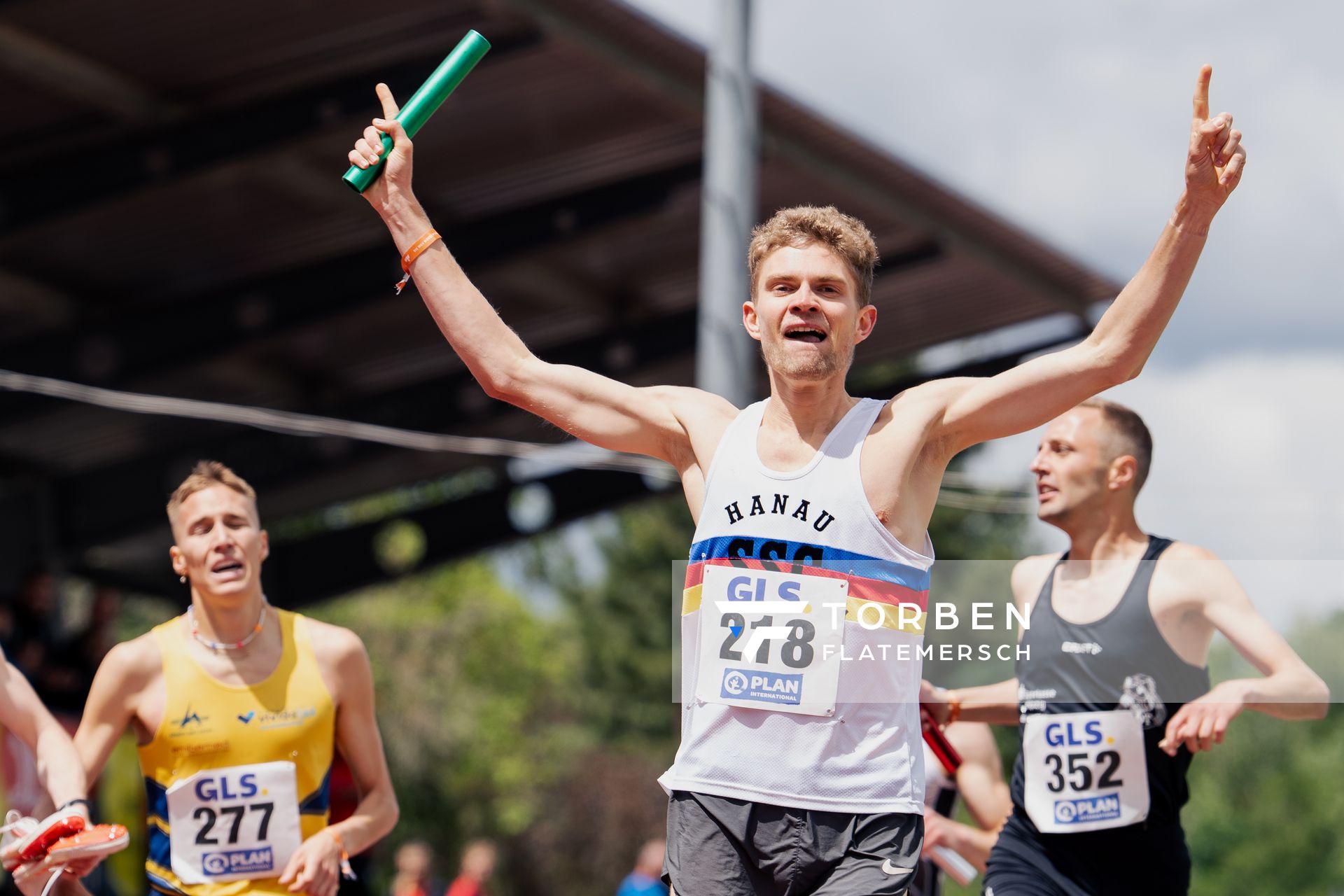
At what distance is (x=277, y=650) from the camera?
5.59 m

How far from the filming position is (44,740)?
4992 millimetres

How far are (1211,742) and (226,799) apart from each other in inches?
121

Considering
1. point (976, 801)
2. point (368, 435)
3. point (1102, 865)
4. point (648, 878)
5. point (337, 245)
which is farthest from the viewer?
point (337, 245)

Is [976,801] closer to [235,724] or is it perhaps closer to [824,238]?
[235,724]

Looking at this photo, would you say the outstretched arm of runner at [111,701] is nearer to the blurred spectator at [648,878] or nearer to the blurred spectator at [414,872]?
the blurred spectator at [648,878]

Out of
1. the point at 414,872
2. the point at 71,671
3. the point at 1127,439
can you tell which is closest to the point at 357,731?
the point at 1127,439

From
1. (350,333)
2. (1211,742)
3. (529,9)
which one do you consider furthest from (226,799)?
(350,333)

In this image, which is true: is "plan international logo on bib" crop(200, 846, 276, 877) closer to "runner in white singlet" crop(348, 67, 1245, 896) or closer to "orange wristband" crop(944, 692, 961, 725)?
"runner in white singlet" crop(348, 67, 1245, 896)

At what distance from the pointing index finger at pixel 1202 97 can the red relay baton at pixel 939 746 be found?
7.93ft

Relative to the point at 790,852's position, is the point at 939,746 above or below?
above

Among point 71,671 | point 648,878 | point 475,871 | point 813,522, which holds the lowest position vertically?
point 648,878

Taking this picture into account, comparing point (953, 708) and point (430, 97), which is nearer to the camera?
point (430, 97)

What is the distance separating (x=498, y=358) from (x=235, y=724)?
7.08ft

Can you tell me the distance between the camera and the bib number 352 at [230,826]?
5.26m
